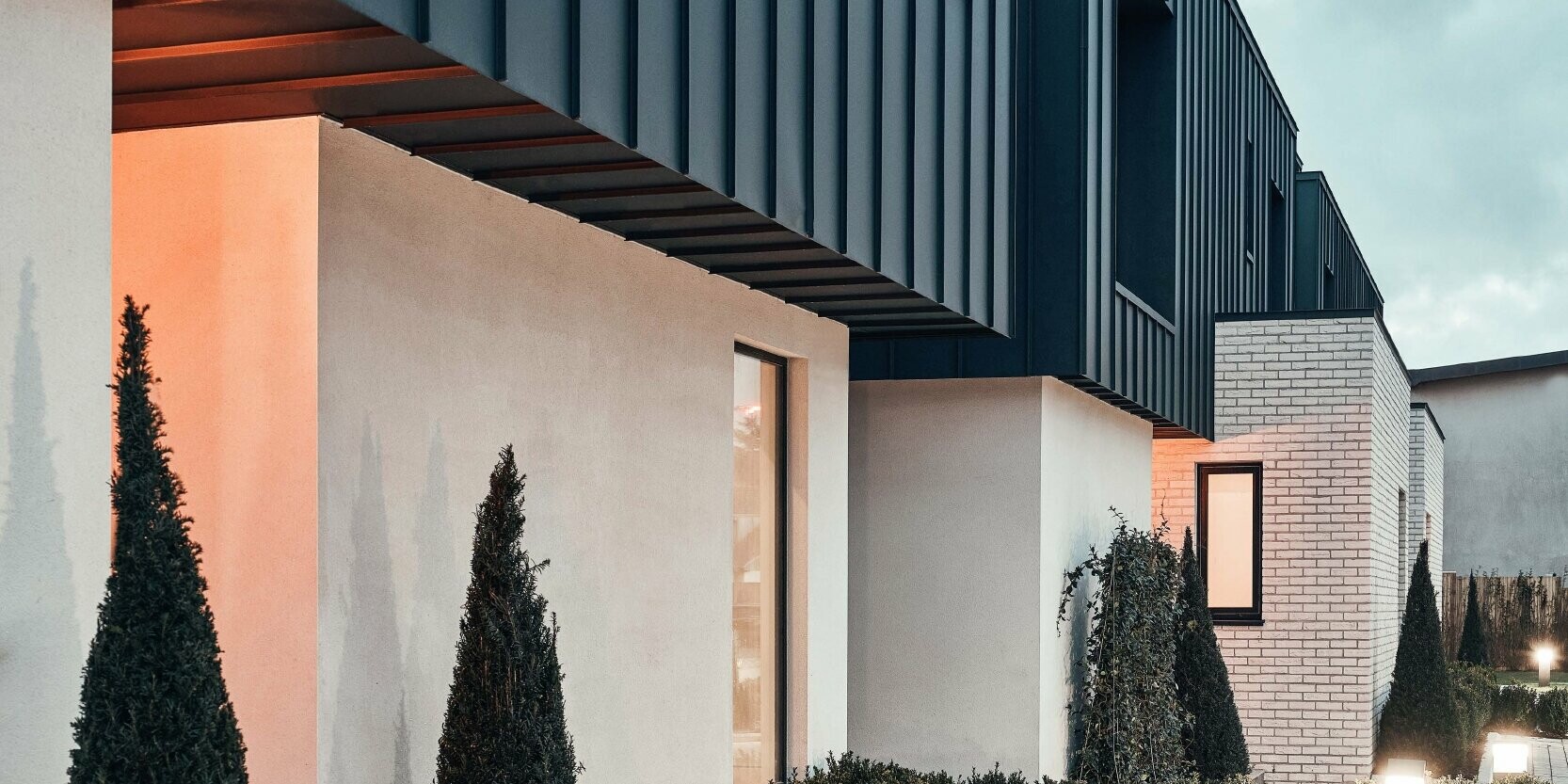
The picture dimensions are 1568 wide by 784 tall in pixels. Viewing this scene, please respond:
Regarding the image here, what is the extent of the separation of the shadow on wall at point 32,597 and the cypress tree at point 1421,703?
14.3 metres

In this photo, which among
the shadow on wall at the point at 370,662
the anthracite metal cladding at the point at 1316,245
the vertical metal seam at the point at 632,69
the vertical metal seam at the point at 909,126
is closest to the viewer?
the shadow on wall at the point at 370,662

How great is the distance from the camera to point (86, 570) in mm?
2975

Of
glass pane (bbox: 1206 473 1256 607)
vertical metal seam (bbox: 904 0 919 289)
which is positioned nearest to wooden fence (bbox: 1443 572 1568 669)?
glass pane (bbox: 1206 473 1256 607)

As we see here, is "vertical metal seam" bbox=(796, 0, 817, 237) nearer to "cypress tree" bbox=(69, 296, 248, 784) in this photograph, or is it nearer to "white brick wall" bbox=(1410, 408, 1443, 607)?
"cypress tree" bbox=(69, 296, 248, 784)

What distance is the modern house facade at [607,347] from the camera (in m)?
3.50

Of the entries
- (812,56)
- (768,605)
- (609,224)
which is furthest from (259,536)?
(768,605)

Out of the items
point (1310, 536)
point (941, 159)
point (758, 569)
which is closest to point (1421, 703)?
point (1310, 536)

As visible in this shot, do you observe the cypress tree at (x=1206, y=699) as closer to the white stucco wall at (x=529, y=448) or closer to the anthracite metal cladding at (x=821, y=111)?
the anthracite metal cladding at (x=821, y=111)

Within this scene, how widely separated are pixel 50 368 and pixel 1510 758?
10697mm

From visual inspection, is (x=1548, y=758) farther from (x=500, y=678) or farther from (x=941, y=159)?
(x=500, y=678)

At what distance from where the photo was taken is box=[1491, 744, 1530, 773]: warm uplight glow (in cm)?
1101

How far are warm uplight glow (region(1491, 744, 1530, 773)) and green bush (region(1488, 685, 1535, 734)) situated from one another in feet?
32.3

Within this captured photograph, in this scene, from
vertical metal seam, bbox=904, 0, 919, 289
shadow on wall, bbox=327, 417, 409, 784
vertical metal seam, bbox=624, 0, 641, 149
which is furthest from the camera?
vertical metal seam, bbox=904, 0, 919, 289

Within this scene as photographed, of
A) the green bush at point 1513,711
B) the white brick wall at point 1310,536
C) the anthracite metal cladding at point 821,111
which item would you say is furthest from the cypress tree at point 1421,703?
the anthracite metal cladding at point 821,111
